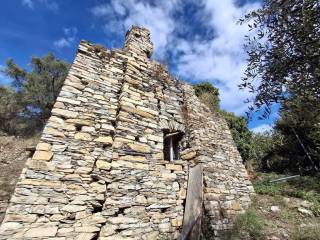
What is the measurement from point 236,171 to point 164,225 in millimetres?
3174

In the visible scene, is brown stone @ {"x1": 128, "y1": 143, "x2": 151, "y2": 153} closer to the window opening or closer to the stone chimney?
the window opening

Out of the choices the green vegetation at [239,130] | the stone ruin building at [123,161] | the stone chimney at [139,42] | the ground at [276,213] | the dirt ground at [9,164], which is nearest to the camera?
the stone ruin building at [123,161]

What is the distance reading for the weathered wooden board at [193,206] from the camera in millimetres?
4938

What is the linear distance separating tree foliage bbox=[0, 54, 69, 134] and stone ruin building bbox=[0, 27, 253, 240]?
11.9 meters

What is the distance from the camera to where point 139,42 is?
7688 mm

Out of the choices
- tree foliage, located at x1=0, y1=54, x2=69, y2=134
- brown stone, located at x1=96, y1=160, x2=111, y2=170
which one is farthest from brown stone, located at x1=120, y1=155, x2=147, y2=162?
tree foliage, located at x1=0, y1=54, x2=69, y2=134

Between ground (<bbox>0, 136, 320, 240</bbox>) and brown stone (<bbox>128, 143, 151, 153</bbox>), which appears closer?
ground (<bbox>0, 136, 320, 240</bbox>)

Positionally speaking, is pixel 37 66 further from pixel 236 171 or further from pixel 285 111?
pixel 285 111

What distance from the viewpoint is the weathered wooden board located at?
494 centimetres

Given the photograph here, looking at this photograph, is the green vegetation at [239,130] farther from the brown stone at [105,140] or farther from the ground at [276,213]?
the brown stone at [105,140]

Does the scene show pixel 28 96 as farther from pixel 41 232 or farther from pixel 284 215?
pixel 284 215

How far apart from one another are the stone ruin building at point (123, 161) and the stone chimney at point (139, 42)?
0.04 meters

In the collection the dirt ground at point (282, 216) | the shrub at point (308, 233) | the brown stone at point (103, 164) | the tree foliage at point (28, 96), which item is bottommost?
the shrub at point (308, 233)

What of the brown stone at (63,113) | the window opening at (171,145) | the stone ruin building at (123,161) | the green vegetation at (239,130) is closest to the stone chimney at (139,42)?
the stone ruin building at (123,161)
